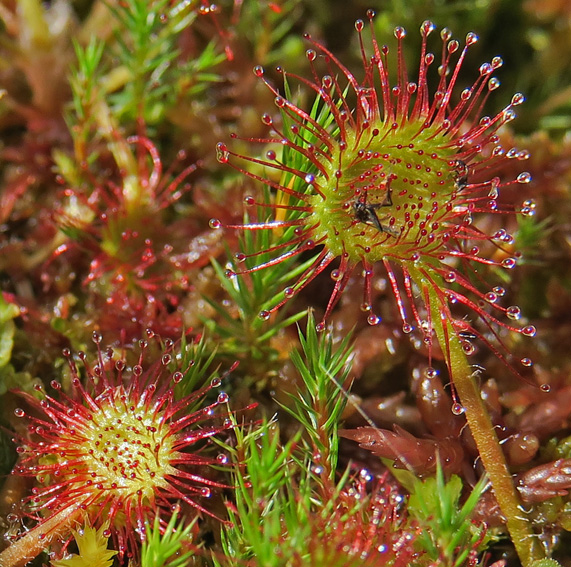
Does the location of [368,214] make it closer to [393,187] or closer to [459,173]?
[393,187]

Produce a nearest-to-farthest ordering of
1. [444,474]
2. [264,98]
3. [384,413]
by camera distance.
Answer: [444,474] → [384,413] → [264,98]

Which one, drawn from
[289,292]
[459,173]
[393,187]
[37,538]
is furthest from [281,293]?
[37,538]

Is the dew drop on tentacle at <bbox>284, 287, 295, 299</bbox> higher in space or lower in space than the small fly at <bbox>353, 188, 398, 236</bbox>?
lower

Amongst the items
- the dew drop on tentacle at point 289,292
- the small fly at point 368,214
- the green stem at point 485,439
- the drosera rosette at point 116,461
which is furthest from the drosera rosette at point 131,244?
the green stem at point 485,439

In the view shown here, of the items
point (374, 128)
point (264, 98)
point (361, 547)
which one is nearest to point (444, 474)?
point (361, 547)

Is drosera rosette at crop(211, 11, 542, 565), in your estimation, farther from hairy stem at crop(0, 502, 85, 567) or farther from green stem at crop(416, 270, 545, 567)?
hairy stem at crop(0, 502, 85, 567)

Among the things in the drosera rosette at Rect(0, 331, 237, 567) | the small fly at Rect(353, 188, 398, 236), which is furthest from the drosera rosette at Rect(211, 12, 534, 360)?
the drosera rosette at Rect(0, 331, 237, 567)

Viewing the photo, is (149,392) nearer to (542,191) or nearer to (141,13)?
(141,13)

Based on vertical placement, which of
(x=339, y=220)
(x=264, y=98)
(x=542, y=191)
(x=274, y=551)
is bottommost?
(x=274, y=551)
